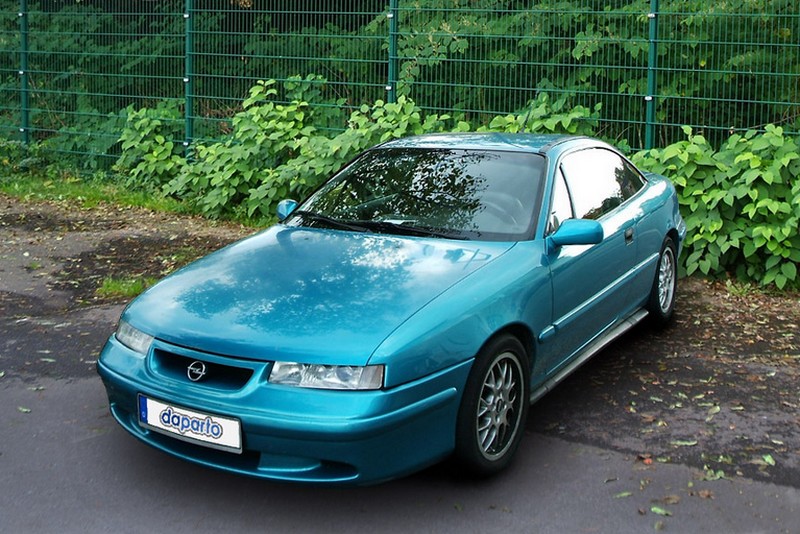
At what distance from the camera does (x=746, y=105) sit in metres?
8.66

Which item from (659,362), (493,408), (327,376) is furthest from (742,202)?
(327,376)

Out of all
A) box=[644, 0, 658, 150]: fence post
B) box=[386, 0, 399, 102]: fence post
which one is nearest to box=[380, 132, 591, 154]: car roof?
box=[644, 0, 658, 150]: fence post

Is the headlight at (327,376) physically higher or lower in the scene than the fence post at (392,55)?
lower

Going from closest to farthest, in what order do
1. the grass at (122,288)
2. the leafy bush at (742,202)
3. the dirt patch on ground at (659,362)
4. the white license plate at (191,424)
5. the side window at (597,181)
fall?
the white license plate at (191,424)
the dirt patch on ground at (659,362)
the side window at (597,181)
the grass at (122,288)
the leafy bush at (742,202)

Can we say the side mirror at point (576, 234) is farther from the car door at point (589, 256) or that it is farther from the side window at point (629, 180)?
the side window at point (629, 180)

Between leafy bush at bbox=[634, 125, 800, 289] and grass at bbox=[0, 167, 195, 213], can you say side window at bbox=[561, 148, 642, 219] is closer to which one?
leafy bush at bbox=[634, 125, 800, 289]

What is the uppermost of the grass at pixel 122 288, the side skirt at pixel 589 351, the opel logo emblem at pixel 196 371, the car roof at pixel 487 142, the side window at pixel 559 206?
the car roof at pixel 487 142

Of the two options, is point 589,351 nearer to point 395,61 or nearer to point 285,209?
point 285,209

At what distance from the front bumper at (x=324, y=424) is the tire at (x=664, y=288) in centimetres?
277

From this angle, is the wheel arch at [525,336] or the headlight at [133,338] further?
the wheel arch at [525,336]

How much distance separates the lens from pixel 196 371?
165 inches

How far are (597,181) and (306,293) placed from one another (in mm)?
2266

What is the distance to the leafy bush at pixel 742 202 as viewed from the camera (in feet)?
26.0

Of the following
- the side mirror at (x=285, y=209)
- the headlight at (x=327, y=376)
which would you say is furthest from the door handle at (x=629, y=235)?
the headlight at (x=327, y=376)
